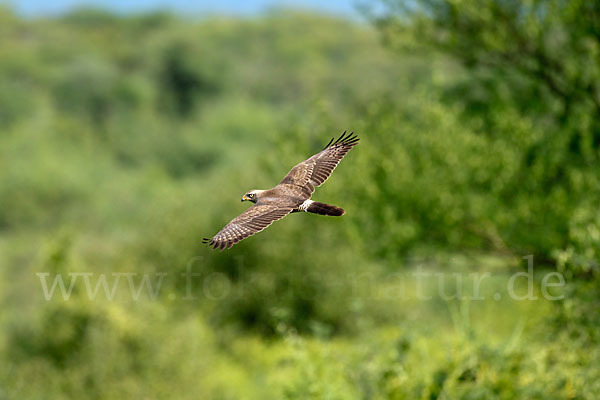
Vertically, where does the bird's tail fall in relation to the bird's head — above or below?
below

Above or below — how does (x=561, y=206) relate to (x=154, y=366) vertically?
above

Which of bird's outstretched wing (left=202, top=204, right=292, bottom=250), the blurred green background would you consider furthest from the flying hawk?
the blurred green background

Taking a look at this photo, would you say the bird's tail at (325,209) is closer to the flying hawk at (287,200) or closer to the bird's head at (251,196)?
the flying hawk at (287,200)

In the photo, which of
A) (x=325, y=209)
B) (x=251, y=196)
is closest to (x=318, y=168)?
(x=251, y=196)

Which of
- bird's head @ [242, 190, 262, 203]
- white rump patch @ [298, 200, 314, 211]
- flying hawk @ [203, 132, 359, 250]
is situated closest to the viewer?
flying hawk @ [203, 132, 359, 250]

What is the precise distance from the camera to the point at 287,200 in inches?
192

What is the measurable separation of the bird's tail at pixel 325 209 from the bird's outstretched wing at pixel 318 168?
12.4 inches

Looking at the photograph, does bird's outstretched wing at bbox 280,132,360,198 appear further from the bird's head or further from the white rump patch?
the bird's head

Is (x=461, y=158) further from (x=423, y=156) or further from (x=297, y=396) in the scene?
(x=297, y=396)

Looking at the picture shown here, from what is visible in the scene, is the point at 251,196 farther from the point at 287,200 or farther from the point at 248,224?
the point at 248,224

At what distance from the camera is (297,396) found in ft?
41.9

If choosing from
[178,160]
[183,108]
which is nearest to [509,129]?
[178,160]

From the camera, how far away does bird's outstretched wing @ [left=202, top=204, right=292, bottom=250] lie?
4.49 metres

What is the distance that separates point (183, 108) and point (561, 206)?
113509 mm
